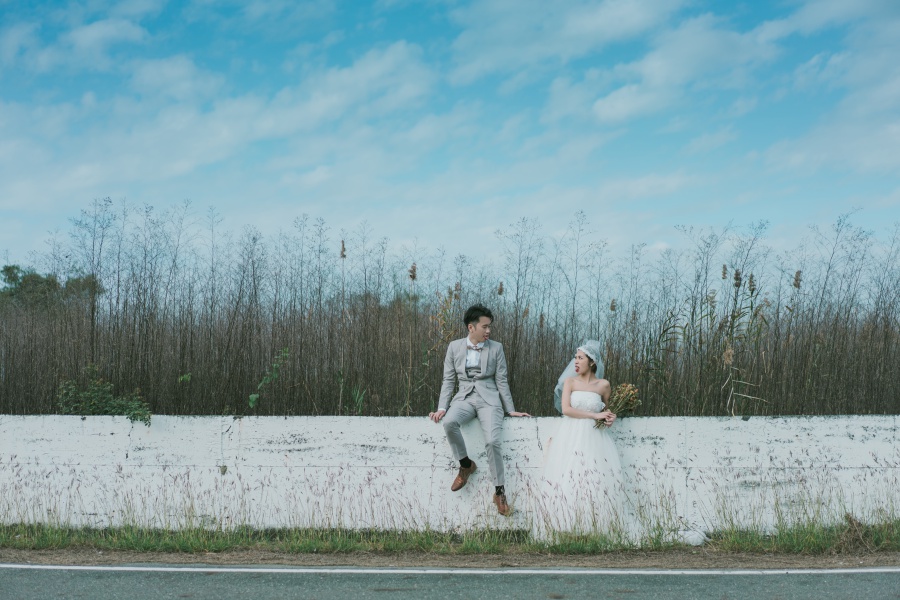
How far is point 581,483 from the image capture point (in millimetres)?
7336

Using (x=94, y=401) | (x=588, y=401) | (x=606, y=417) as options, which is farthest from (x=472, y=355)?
(x=94, y=401)

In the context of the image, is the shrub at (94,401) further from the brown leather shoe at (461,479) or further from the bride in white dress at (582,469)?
the bride in white dress at (582,469)

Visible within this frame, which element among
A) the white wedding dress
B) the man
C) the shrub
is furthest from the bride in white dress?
the shrub

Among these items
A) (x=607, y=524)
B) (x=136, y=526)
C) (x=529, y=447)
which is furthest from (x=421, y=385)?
(x=136, y=526)

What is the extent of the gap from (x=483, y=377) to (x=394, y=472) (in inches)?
50.1

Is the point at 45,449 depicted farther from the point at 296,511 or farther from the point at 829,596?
the point at 829,596

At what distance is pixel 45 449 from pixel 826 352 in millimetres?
8291

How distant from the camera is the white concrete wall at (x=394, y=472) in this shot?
25.4 feet

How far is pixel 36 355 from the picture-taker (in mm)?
9484

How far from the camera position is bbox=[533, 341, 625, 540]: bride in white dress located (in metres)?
7.30

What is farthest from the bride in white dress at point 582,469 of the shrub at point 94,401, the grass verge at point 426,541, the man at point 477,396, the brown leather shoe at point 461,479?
the shrub at point 94,401

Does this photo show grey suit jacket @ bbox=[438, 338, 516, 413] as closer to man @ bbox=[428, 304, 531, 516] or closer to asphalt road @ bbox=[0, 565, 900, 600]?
man @ bbox=[428, 304, 531, 516]

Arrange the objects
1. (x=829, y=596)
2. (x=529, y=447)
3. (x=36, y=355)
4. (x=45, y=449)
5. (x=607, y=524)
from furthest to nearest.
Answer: (x=36, y=355) < (x=45, y=449) < (x=529, y=447) < (x=607, y=524) < (x=829, y=596)

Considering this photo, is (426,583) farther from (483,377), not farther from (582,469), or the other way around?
(483,377)
